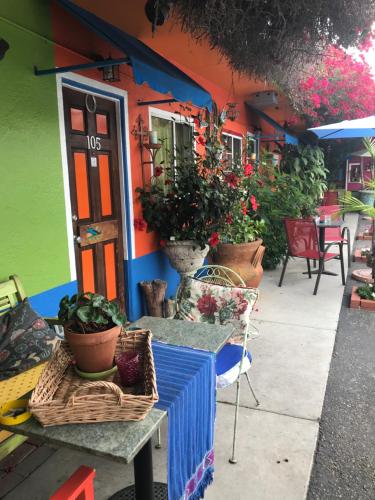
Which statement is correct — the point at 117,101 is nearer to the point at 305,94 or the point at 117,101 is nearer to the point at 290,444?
the point at 290,444

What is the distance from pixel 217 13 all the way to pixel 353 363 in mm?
3070

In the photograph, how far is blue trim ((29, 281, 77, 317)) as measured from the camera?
308 cm

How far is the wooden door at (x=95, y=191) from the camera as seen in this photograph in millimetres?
3541

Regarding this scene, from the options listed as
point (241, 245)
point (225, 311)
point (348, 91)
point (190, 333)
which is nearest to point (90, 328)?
point (190, 333)

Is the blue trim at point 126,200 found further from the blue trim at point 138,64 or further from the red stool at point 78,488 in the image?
the red stool at point 78,488

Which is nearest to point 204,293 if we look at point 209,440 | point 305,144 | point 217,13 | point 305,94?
point 209,440

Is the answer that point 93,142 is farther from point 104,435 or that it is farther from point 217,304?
point 104,435

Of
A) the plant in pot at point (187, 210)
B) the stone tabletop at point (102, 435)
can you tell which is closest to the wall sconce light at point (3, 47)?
the plant in pot at point (187, 210)

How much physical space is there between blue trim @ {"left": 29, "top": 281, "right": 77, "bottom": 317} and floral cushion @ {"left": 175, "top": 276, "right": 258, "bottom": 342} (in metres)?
1.07

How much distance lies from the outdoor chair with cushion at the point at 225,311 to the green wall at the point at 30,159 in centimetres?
114

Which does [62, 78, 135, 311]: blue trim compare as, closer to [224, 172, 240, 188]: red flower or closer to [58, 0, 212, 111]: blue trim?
[58, 0, 212, 111]: blue trim

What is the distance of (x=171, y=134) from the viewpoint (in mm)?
5188

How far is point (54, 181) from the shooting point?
3.22 m

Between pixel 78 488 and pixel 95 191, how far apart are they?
114 inches
